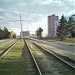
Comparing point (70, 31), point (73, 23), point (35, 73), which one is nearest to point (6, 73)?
point (35, 73)

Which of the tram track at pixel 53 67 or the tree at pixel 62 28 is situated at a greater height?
the tree at pixel 62 28

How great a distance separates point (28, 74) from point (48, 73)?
1116mm

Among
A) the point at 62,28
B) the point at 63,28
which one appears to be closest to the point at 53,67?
the point at 62,28

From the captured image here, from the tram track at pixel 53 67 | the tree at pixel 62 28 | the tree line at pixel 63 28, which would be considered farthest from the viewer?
the tree line at pixel 63 28

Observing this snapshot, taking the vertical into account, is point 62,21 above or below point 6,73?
above

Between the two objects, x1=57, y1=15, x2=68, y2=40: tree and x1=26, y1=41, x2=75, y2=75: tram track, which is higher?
x1=57, y1=15, x2=68, y2=40: tree

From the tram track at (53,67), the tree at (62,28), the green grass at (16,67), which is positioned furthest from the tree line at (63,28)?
the green grass at (16,67)

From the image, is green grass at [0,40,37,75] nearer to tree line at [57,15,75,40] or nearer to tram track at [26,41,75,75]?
tram track at [26,41,75,75]

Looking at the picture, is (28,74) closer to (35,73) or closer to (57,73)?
(35,73)

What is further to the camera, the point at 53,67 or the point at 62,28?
the point at 62,28

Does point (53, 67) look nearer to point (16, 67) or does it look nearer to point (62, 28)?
point (16, 67)

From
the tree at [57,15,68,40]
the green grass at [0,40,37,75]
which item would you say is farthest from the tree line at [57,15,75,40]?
the green grass at [0,40,37,75]

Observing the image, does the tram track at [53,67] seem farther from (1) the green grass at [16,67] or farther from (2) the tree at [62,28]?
(2) the tree at [62,28]

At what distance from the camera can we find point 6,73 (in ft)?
40.6
